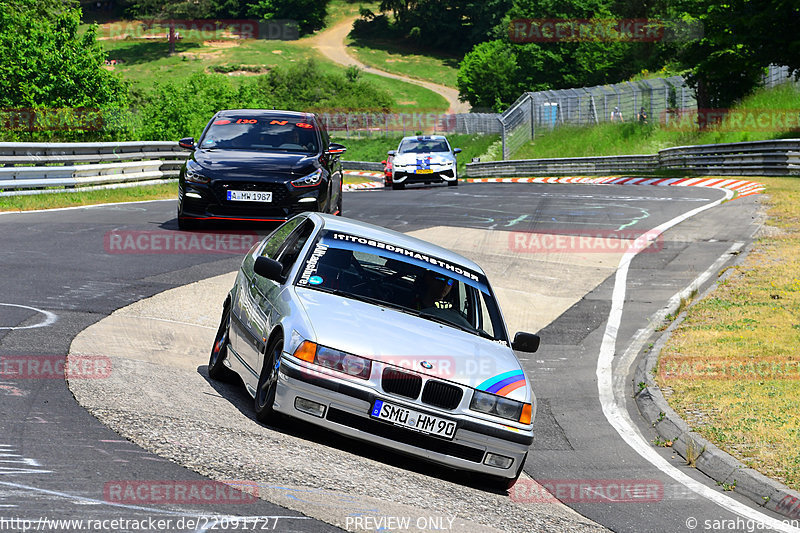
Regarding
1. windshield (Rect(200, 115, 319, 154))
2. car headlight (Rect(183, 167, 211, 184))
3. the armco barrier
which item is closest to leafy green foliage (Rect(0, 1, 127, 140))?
the armco barrier

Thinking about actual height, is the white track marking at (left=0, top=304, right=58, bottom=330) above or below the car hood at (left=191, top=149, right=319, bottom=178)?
below

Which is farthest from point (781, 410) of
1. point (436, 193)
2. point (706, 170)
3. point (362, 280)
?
point (706, 170)

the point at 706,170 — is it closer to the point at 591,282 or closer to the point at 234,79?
the point at 591,282

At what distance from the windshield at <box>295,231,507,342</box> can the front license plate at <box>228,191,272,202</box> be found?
7.34m

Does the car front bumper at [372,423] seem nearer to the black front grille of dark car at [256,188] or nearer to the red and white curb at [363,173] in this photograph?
the black front grille of dark car at [256,188]

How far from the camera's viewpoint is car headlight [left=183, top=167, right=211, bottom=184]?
15.0 m

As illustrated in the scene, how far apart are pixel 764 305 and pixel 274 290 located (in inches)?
326

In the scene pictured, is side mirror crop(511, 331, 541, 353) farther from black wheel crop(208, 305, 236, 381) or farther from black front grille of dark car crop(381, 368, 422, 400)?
black wheel crop(208, 305, 236, 381)

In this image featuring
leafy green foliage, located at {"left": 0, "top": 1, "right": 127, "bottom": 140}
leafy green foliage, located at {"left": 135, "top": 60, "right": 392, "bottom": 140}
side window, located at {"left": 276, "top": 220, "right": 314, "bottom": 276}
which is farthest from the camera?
leafy green foliage, located at {"left": 0, "top": 1, "right": 127, "bottom": 140}

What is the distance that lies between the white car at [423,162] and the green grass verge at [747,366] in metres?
17.6

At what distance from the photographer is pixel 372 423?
6.36 metres

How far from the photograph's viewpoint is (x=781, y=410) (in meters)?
8.93

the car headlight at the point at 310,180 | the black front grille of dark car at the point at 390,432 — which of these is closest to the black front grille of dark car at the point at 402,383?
the black front grille of dark car at the point at 390,432

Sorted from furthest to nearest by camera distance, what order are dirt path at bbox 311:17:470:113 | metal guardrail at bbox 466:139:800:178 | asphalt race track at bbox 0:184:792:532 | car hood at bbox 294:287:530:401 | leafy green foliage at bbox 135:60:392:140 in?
dirt path at bbox 311:17:470:113 < leafy green foliage at bbox 135:60:392:140 < metal guardrail at bbox 466:139:800:178 < car hood at bbox 294:287:530:401 < asphalt race track at bbox 0:184:792:532
